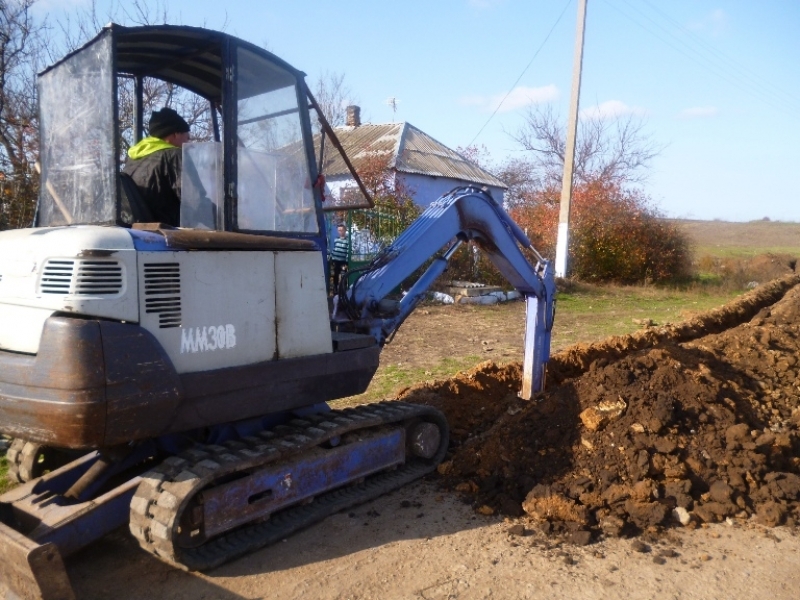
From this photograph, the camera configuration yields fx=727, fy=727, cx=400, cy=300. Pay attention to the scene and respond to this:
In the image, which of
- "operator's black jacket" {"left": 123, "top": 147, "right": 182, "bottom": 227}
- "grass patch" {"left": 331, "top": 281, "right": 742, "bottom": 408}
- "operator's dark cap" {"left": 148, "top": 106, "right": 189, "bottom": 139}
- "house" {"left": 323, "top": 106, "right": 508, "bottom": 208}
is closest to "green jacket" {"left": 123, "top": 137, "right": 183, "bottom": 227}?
"operator's black jacket" {"left": 123, "top": 147, "right": 182, "bottom": 227}

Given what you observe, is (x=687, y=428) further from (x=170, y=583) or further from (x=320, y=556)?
(x=170, y=583)

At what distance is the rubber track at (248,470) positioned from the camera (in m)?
3.47

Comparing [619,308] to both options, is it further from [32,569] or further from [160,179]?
[32,569]

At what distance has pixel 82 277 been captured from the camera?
3223 millimetres

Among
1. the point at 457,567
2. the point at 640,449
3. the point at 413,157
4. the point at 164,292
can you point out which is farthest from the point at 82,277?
the point at 413,157

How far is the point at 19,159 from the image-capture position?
12.9 meters

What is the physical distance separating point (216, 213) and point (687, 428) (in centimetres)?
335

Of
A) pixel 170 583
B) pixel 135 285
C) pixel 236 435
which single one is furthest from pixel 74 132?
pixel 170 583

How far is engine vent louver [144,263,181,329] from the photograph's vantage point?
343 cm

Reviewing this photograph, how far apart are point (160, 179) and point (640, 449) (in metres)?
3.38

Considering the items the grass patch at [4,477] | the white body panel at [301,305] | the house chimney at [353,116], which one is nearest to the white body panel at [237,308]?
the white body panel at [301,305]

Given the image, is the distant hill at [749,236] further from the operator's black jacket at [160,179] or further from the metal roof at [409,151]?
→ the operator's black jacket at [160,179]

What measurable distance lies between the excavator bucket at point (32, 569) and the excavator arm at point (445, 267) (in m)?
2.37

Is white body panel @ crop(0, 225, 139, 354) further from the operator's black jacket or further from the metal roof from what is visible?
the metal roof
